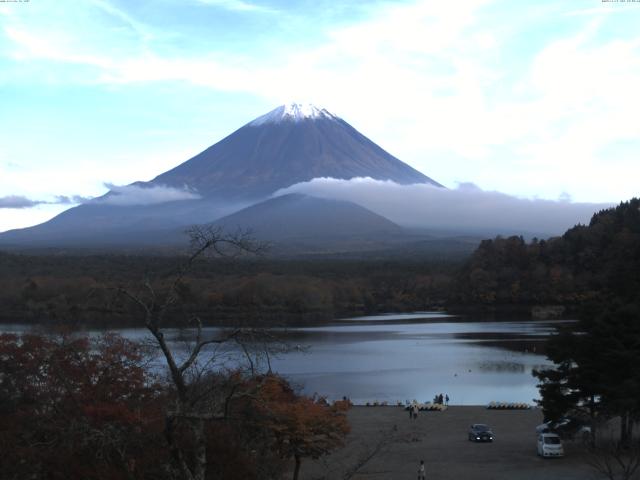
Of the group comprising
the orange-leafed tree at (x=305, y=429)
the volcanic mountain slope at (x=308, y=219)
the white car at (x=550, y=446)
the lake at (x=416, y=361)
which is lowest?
the lake at (x=416, y=361)

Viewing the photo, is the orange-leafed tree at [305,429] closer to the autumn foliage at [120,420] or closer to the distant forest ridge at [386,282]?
the autumn foliage at [120,420]

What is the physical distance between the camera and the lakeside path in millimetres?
12023

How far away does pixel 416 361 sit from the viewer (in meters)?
31.2

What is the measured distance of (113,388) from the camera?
32.0 ft

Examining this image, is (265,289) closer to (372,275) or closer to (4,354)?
(372,275)

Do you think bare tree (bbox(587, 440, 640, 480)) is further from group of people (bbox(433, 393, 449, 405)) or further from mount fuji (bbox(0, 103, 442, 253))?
mount fuji (bbox(0, 103, 442, 253))

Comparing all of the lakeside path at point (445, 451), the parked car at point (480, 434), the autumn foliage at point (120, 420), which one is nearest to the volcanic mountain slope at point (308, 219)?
the lakeside path at point (445, 451)

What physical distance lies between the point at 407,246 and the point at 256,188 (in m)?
40.0

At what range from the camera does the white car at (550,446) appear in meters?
12.9

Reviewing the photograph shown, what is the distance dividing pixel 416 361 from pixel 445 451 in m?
17.1

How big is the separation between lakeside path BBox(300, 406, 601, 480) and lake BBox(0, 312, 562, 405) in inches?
91.5

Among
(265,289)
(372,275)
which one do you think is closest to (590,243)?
(372,275)

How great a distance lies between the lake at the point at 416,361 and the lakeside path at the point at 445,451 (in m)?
2.32

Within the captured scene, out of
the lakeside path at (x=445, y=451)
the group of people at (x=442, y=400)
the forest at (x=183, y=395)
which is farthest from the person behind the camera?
the group of people at (x=442, y=400)
